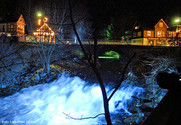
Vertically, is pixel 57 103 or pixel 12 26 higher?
pixel 12 26

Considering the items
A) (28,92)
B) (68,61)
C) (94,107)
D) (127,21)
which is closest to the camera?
(127,21)

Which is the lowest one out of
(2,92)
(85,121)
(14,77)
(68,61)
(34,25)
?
(85,121)

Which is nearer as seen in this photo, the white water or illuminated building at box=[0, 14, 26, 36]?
the white water

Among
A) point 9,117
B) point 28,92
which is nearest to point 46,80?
point 28,92

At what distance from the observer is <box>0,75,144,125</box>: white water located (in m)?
8.26

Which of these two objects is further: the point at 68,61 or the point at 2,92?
the point at 68,61

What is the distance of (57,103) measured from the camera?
10.7 meters

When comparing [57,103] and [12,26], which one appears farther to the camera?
[12,26]

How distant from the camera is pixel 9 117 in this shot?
27.0 ft

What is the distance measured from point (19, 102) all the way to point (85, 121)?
19.7ft

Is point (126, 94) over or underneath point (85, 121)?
over

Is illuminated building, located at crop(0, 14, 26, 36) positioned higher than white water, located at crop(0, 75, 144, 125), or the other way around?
illuminated building, located at crop(0, 14, 26, 36)

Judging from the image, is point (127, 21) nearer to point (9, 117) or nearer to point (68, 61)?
point (9, 117)

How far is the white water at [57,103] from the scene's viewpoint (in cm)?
826
